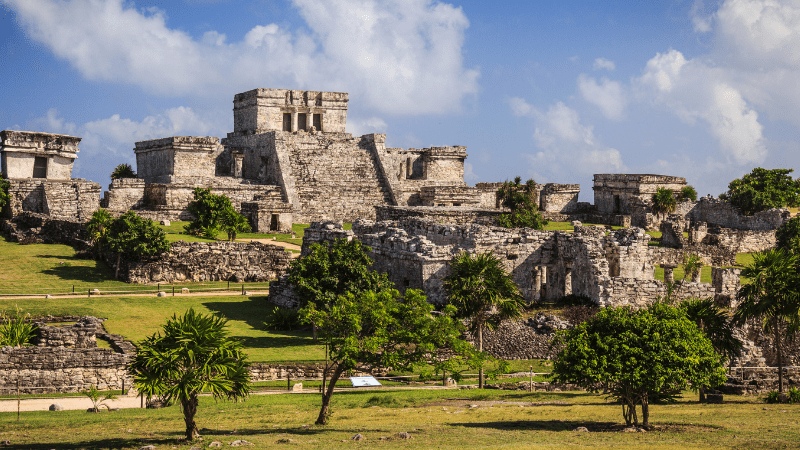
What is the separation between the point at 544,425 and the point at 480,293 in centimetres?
859

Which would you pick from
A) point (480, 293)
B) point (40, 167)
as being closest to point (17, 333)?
point (480, 293)

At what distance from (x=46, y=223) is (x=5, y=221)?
10.1ft

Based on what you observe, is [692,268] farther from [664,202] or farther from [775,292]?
[664,202]

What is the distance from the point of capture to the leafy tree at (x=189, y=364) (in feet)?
54.9

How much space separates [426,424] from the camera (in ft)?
63.0

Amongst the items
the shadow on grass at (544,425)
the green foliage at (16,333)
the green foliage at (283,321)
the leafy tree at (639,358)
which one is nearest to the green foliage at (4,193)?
the green foliage at (16,333)

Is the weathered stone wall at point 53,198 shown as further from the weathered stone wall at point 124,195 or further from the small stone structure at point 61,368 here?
the small stone structure at point 61,368

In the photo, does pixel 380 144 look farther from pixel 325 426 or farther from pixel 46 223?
pixel 325 426

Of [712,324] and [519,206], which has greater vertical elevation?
[519,206]

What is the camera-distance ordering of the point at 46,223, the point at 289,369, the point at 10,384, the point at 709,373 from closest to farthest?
1. the point at 709,373
2. the point at 10,384
3. the point at 289,369
4. the point at 46,223

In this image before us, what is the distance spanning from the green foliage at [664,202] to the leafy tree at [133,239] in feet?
116

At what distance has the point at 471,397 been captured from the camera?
76.7ft

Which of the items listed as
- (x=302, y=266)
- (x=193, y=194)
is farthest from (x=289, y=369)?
(x=193, y=194)

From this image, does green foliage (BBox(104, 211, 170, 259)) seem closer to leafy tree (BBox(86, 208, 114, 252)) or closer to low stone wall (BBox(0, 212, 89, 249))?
leafy tree (BBox(86, 208, 114, 252))
